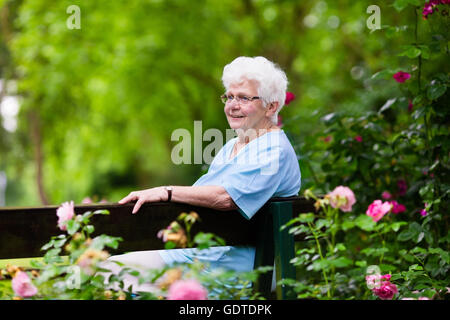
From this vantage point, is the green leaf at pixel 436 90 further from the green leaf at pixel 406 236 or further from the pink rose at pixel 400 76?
the green leaf at pixel 406 236

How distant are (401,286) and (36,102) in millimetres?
12478

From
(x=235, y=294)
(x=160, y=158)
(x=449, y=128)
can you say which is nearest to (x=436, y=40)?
(x=449, y=128)

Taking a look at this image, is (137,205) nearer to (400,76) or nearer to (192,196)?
(192,196)

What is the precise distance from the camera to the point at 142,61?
12.3m

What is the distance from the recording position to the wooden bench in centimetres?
210

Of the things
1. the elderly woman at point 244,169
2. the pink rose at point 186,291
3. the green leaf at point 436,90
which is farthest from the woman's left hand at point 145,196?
the green leaf at point 436,90

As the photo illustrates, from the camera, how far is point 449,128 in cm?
358

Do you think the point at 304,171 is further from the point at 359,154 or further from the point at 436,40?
the point at 436,40

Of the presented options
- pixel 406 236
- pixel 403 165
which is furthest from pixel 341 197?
pixel 403 165

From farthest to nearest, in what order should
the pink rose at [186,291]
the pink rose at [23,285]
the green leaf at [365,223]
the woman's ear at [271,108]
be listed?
the woman's ear at [271,108] < the green leaf at [365,223] < the pink rose at [23,285] < the pink rose at [186,291]

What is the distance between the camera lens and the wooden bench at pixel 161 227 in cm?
210

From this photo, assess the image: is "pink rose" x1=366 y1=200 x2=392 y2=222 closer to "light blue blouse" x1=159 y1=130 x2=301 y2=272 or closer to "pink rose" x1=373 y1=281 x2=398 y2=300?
"pink rose" x1=373 y1=281 x2=398 y2=300
